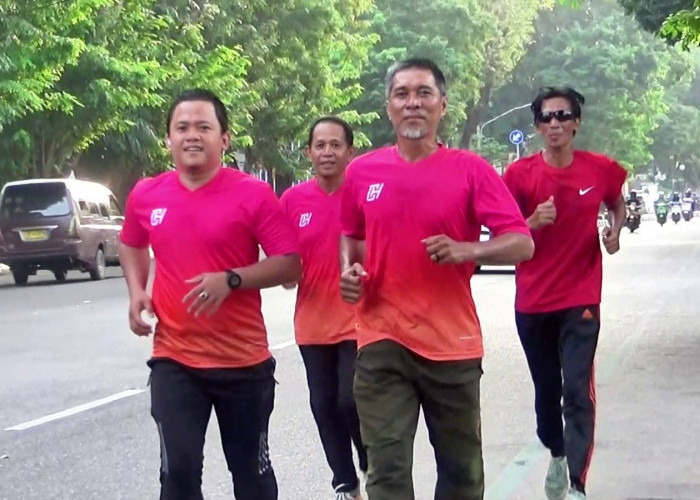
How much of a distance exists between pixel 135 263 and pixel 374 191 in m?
1.01

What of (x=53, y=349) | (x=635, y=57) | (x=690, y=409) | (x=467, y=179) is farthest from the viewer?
(x=635, y=57)

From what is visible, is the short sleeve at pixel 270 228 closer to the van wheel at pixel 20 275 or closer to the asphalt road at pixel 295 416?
the asphalt road at pixel 295 416

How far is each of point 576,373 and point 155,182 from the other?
235 centimetres

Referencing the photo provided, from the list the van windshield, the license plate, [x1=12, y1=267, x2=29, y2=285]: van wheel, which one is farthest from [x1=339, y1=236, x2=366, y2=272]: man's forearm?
[x1=12, y1=267, x2=29, y2=285]: van wheel

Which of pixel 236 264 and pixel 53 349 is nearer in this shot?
pixel 236 264

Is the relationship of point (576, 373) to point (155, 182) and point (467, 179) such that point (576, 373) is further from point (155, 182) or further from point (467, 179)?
point (155, 182)

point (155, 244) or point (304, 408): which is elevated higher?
point (155, 244)

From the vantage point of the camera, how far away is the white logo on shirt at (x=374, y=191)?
5.17 meters

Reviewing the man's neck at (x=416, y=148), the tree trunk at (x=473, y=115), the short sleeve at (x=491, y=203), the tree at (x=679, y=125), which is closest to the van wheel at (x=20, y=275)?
the man's neck at (x=416, y=148)

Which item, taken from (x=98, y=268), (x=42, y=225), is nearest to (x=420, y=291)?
(x=42, y=225)

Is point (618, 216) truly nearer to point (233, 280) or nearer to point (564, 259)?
point (564, 259)

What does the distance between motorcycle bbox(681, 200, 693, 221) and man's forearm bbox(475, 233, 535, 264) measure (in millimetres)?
72282

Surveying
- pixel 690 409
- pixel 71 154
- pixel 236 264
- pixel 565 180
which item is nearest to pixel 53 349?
pixel 690 409

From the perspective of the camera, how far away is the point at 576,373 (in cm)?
673
